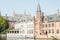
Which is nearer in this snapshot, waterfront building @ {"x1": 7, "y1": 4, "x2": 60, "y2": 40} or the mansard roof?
waterfront building @ {"x1": 7, "y1": 4, "x2": 60, "y2": 40}

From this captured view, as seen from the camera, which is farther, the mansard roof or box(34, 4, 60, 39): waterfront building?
the mansard roof

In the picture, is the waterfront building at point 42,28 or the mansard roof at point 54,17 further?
the mansard roof at point 54,17

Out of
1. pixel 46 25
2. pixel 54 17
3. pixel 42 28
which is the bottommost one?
pixel 42 28

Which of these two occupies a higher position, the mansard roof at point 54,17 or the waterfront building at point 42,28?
the mansard roof at point 54,17

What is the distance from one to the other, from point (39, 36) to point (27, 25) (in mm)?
8480

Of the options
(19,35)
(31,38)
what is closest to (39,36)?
(31,38)

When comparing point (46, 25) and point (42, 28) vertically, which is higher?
point (46, 25)

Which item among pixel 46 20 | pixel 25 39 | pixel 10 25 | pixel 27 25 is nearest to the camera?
pixel 25 39

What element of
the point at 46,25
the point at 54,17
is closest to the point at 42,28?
the point at 46,25

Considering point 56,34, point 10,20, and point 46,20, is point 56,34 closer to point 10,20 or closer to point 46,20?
point 46,20

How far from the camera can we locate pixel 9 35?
5512 centimetres

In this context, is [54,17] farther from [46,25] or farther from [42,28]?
[42,28]

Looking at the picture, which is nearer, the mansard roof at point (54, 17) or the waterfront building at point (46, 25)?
the waterfront building at point (46, 25)

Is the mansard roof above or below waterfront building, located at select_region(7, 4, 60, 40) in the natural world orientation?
above
